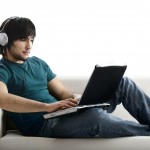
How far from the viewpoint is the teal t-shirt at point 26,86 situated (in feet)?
6.44

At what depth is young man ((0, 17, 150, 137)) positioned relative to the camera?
179 cm

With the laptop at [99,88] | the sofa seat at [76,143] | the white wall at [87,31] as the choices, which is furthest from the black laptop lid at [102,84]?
the white wall at [87,31]

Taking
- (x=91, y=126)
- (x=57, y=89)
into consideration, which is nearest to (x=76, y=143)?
(x=91, y=126)

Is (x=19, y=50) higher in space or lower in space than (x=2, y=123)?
higher

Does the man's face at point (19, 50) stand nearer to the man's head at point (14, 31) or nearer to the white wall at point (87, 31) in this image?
the man's head at point (14, 31)

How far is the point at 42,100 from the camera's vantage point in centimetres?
206

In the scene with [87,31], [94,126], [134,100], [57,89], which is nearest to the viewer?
[94,126]

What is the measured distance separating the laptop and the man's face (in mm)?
413

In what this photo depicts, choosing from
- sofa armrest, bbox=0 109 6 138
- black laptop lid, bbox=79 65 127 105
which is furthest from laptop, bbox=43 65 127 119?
sofa armrest, bbox=0 109 6 138

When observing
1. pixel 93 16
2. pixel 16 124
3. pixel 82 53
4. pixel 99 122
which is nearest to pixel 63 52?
pixel 82 53

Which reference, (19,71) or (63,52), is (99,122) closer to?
(19,71)

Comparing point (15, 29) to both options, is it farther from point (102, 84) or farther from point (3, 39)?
point (102, 84)

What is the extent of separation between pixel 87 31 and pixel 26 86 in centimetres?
86

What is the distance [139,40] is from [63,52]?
0.58 metres
